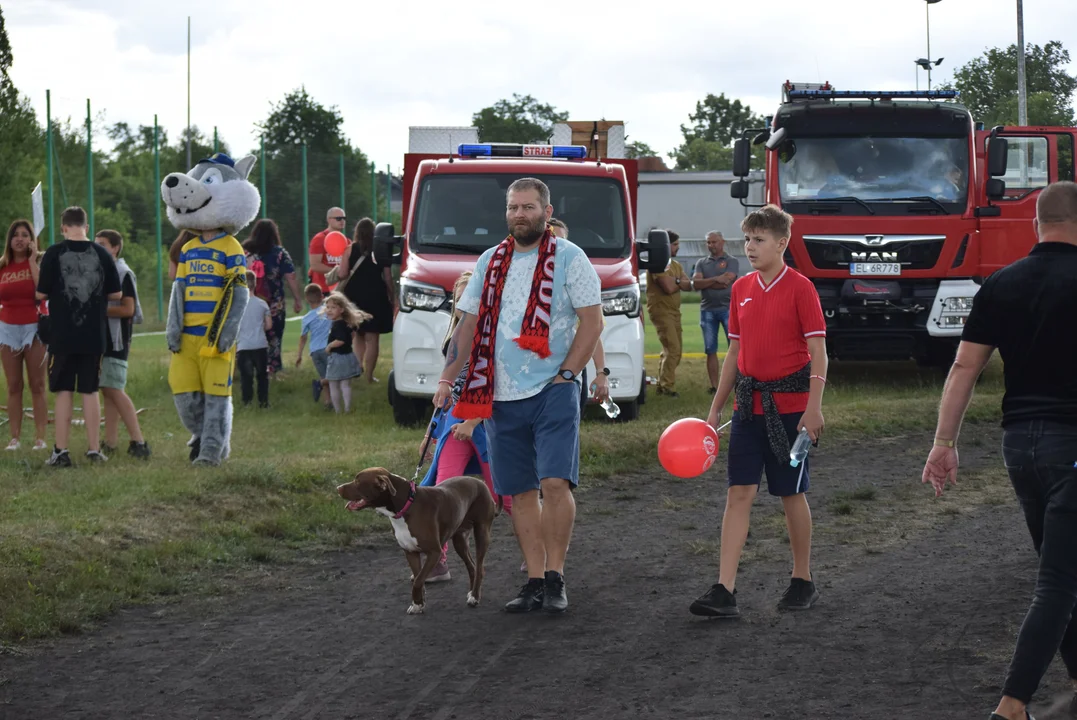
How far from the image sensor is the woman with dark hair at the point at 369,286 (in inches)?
643

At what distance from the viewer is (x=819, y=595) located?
7094mm

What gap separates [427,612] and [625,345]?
7008 millimetres

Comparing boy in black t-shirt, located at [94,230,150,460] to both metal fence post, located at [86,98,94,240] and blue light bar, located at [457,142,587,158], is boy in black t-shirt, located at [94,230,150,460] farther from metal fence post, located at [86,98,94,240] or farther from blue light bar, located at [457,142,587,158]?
metal fence post, located at [86,98,94,240]

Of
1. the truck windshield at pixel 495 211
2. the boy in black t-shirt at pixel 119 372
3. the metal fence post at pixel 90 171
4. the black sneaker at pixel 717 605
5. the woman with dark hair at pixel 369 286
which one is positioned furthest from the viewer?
the metal fence post at pixel 90 171

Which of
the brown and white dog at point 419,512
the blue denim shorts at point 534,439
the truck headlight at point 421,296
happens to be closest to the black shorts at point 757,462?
the blue denim shorts at point 534,439

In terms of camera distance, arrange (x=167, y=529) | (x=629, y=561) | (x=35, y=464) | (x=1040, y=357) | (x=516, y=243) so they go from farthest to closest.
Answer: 1. (x=35, y=464)
2. (x=167, y=529)
3. (x=629, y=561)
4. (x=516, y=243)
5. (x=1040, y=357)

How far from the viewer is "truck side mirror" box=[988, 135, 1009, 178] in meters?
16.5

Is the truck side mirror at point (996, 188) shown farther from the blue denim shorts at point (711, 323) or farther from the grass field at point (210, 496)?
the blue denim shorts at point (711, 323)

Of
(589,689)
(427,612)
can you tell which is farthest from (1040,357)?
(427,612)

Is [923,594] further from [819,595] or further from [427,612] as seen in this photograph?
[427,612]

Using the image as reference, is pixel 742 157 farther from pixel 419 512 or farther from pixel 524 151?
pixel 419 512

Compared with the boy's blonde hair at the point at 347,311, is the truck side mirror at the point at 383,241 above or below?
above

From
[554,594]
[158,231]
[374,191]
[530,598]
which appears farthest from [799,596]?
[374,191]

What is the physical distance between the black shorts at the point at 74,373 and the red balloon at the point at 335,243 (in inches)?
312
